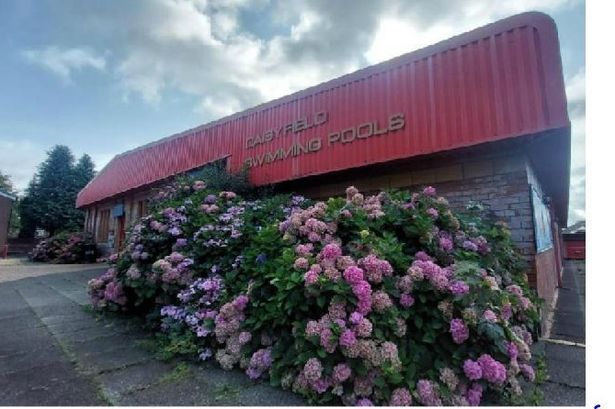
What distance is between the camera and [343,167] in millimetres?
5930

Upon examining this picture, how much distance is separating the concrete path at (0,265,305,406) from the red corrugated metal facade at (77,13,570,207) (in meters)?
3.76

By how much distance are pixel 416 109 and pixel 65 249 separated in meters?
14.1

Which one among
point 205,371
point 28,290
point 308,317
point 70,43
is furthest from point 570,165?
point 28,290

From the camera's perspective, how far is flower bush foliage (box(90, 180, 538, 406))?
2.39 meters

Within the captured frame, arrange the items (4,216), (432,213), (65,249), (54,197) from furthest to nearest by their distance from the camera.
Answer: (54,197)
(4,216)
(65,249)
(432,213)

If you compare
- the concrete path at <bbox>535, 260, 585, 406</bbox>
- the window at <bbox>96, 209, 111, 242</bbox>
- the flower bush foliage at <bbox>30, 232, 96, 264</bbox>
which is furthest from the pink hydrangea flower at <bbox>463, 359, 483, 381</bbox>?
the flower bush foliage at <bbox>30, 232, 96, 264</bbox>

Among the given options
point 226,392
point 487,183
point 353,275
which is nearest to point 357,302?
point 353,275

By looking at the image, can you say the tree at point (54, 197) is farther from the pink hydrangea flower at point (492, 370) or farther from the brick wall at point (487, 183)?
the pink hydrangea flower at point (492, 370)

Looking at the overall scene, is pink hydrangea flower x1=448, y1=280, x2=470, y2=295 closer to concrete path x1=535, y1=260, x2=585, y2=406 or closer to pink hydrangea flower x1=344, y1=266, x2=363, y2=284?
pink hydrangea flower x1=344, y1=266, x2=363, y2=284

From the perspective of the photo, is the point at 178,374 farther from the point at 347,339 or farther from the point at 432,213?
the point at 432,213

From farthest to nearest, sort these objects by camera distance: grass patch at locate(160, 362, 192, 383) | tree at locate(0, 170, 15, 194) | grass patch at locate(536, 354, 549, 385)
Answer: tree at locate(0, 170, 15, 194) → grass patch at locate(536, 354, 549, 385) → grass patch at locate(160, 362, 192, 383)

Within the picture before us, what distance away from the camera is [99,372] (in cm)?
281

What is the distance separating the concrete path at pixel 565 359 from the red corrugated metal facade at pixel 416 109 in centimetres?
234

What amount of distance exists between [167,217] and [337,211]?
2477mm
